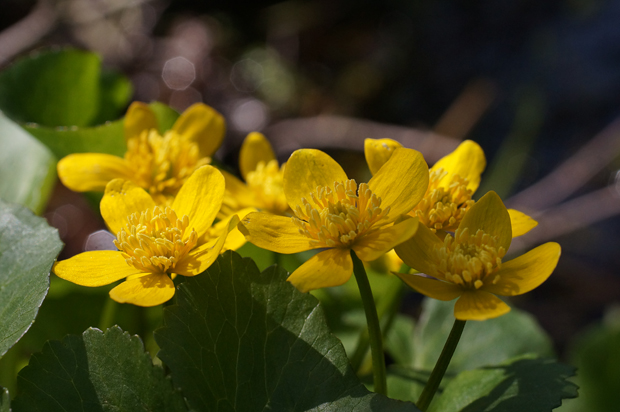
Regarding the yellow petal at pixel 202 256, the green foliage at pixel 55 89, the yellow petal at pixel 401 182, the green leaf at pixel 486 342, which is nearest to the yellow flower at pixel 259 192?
the yellow petal at pixel 202 256

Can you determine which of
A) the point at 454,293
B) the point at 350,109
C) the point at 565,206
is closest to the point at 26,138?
the point at 454,293

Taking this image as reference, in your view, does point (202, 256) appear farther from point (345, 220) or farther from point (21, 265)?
point (21, 265)

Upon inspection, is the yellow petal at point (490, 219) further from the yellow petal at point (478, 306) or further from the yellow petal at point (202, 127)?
the yellow petal at point (202, 127)

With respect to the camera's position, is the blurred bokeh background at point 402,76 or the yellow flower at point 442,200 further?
the blurred bokeh background at point 402,76

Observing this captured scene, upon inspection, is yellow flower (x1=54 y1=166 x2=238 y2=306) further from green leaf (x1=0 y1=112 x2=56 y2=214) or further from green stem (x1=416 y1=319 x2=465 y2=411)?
green leaf (x1=0 y1=112 x2=56 y2=214)

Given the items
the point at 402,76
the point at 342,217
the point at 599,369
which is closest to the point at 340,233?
the point at 342,217

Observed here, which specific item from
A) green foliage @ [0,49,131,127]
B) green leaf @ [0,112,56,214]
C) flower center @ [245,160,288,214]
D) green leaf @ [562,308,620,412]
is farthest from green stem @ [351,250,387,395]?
green leaf @ [562,308,620,412]
